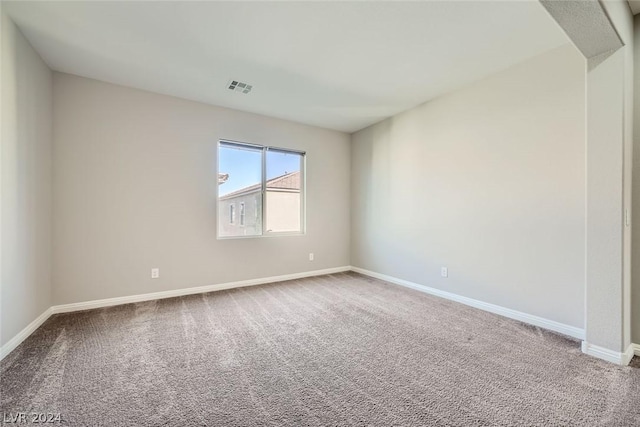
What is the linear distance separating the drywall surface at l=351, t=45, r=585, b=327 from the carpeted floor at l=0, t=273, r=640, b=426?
0.48m

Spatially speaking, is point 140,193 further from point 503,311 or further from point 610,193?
point 610,193

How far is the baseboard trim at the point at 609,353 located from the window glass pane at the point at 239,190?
3915 mm

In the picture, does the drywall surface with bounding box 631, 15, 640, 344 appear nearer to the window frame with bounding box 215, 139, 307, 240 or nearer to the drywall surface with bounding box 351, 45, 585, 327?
the drywall surface with bounding box 351, 45, 585, 327

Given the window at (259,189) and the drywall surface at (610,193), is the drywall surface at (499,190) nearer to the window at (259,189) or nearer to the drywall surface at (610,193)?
the drywall surface at (610,193)

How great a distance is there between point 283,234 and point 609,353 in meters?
3.82

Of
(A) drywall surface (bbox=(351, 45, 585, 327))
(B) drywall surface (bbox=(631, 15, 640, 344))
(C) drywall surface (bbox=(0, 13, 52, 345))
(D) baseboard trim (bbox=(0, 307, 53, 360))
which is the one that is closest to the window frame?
(A) drywall surface (bbox=(351, 45, 585, 327))

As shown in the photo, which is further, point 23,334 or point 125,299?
point 125,299

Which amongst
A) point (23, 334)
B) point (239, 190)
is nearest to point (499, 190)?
point (239, 190)

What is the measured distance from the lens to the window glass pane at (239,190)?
402 centimetres

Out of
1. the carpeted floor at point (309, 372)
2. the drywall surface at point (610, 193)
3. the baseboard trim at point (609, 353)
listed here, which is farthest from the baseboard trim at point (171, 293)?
the drywall surface at point (610, 193)

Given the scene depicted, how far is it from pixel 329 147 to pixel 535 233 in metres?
3.38

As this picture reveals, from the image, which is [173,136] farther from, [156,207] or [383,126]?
[383,126]

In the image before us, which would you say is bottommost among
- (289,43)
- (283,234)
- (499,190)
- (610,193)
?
(283,234)

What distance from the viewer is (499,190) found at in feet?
9.86
